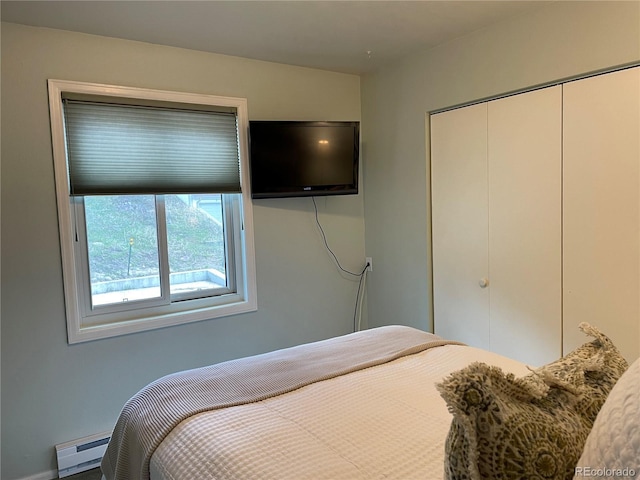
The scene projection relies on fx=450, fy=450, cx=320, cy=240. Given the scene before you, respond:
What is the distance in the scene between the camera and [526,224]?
8.05 ft

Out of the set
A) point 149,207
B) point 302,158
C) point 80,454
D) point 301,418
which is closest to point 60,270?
point 149,207

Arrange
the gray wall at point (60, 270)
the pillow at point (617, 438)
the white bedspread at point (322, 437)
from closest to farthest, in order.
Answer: the pillow at point (617, 438) < the white bedspread at point (322, 437) < the gray wall at point (60, 270)

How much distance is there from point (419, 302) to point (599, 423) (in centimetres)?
234

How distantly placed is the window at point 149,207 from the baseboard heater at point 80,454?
0.56 metres

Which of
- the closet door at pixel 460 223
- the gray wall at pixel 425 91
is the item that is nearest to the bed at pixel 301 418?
the closet door at pixel 460 223

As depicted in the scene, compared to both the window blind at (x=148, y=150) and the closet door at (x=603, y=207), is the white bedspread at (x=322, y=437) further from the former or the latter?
the window blind at (x=148, y=150)

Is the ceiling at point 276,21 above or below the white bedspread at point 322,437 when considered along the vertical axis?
above

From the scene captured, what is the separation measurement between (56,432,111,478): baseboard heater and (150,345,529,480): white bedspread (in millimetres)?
1437

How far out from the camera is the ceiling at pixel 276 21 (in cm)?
214

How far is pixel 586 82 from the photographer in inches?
85.1

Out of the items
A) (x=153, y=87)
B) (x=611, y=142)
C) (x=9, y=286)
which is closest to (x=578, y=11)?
(x=611, y=142)

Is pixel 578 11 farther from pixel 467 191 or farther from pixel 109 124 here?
pixel 109 124

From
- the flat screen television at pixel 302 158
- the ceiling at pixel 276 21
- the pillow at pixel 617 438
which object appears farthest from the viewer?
the flat screen television at pixel 302 158

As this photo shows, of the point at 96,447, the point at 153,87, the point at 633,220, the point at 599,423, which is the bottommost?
the point at 96,447
